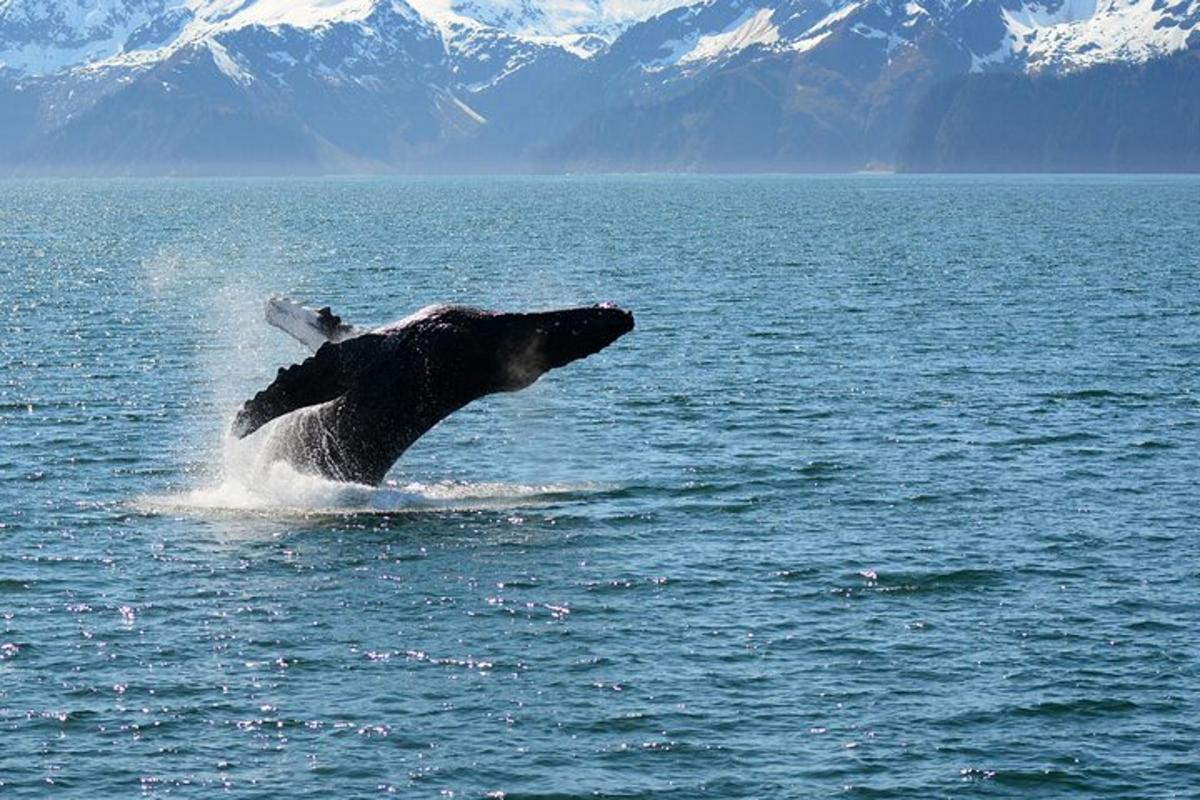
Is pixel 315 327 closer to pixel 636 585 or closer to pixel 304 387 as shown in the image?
pixel 304 387

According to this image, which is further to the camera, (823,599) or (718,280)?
(718,280)

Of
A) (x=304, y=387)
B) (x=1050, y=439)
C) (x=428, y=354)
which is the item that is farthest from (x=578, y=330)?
(x=1050, y=439)

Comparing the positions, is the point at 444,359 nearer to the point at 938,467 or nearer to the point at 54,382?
the point at 938,467

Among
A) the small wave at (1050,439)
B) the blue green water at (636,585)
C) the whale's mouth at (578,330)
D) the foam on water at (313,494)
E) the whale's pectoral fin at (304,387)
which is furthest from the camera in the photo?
the small wave at (1050,439)

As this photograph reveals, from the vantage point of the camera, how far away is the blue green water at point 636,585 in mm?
27797

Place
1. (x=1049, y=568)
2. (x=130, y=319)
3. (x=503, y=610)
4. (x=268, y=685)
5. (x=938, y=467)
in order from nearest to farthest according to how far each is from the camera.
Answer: (x=268, y=685)
(x=503, y=610)
(x=1049, y=568)
(x=938, y=467)
(x=130, y=319)

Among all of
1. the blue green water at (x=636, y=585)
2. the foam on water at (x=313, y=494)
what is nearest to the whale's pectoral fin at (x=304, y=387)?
the blue green water at (x=636, y=585)

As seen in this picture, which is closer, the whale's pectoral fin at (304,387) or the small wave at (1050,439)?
the whale's pectoral fin at (304,387)

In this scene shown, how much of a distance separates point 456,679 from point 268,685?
2646 millimetres

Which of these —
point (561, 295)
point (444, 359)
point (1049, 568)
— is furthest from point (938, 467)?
point (561, 295)

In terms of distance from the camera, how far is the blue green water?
27797 millimetres

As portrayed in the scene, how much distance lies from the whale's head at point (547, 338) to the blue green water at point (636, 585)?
3.13 meters

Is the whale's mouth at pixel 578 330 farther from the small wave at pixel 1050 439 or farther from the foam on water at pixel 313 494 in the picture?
the small wave at pixel 1050 439

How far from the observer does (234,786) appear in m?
26.5
